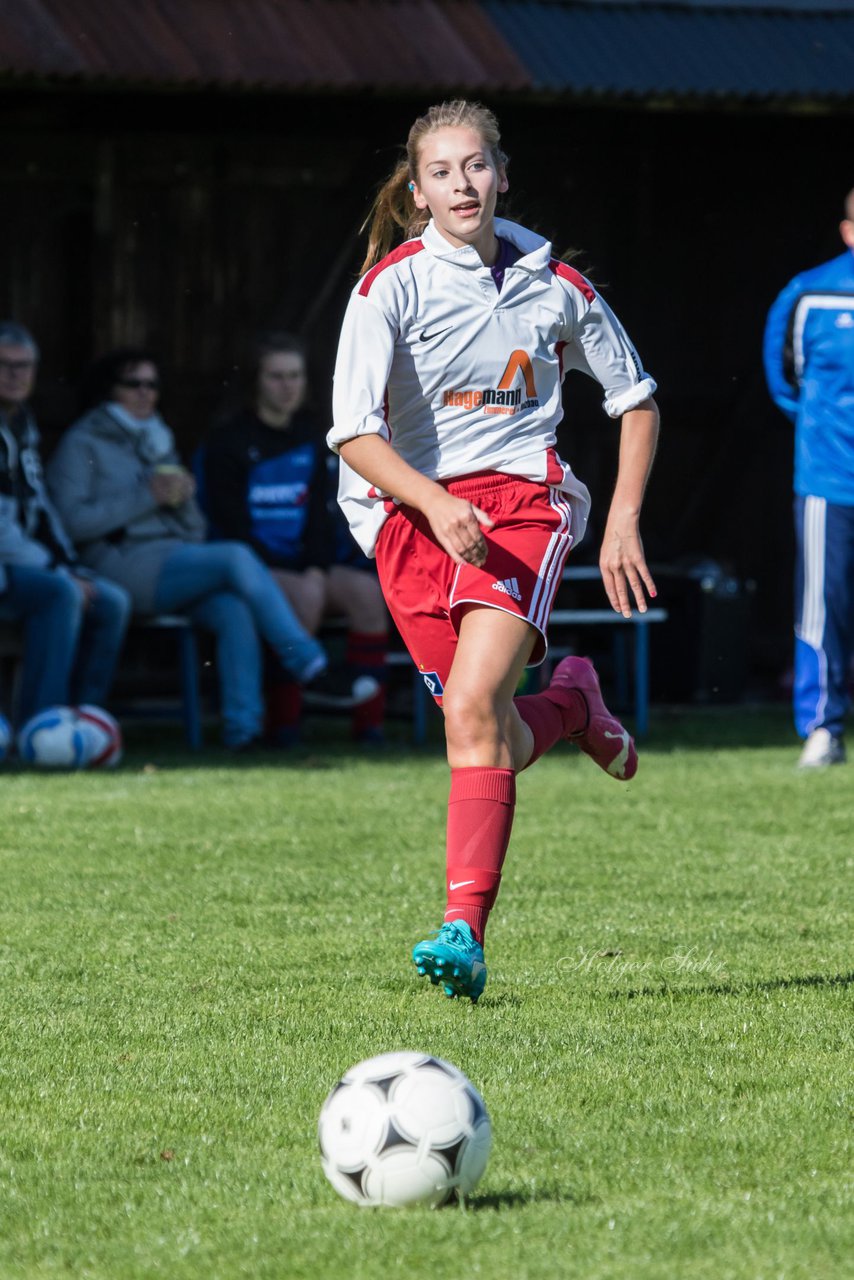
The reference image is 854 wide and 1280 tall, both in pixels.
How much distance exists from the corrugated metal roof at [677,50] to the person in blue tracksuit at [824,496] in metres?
2.67

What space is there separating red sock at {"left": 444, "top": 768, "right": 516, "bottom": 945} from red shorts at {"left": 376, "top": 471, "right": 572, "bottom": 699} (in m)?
0.40

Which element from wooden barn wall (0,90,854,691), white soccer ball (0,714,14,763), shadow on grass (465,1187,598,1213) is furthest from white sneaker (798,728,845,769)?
shadow on grass (465,1187,598,1213)

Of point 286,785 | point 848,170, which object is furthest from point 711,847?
point 848,170

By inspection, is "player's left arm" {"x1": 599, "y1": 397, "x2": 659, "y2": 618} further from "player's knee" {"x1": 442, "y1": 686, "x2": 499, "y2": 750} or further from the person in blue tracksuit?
the person in blue tracksuit

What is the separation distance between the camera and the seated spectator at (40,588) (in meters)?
9.98

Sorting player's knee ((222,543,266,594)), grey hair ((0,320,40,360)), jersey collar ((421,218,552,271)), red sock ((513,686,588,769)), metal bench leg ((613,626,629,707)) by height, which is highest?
jersey collar ((421,218,552,271))

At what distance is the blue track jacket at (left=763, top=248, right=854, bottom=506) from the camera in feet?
31.8

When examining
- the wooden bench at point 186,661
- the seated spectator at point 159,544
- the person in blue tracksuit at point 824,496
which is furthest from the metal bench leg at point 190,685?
the person in blue tracksuit at point 824,496

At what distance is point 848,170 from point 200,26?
509cm

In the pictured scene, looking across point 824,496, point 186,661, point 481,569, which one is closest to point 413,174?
point 481,569

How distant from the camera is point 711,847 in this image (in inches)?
288

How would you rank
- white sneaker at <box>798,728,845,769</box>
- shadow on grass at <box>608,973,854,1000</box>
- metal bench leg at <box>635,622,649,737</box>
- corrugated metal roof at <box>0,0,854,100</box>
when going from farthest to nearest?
metal bench leg at <box>635,622,649,737</box>, corrugated metal roof at <box>0,0,854,100</box>, white sneaker at <box>798,728,845,769</box>, shadow on grass at <box>608,973,854,1000</box>

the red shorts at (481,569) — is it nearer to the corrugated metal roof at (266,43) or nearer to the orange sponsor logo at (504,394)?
the orange sponsor logo at (504,394)

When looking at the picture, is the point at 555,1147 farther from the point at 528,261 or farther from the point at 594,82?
the point at 594,82
